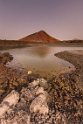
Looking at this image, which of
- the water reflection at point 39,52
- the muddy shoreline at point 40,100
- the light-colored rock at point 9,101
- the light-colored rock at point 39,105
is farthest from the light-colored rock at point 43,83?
the water reflection at point 39,52

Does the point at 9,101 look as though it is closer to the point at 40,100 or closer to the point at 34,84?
the point at 40,100

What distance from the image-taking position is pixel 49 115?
1287cm

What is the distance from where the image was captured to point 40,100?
1366cm

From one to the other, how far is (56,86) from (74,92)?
1.32 m

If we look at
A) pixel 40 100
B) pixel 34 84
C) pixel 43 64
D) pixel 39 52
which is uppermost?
pixel 34 84

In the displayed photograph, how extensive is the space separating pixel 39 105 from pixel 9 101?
1788 millimetres

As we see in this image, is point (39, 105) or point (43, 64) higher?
point (39, 105)

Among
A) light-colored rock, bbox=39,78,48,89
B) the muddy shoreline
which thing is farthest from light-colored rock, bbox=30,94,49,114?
light-colored rock, bbox=39,78,48,89

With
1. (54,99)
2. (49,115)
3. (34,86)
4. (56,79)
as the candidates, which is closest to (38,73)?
(56,79)

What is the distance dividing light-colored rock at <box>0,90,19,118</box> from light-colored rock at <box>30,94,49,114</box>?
3.50ft

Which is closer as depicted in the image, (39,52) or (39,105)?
(39,105)

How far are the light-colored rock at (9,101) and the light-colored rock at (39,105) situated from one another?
107 cm

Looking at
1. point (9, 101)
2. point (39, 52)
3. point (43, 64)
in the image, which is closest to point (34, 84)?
point (9, 101)

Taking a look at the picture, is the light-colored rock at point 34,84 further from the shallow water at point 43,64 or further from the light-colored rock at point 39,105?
the shallow water at point 43,64
